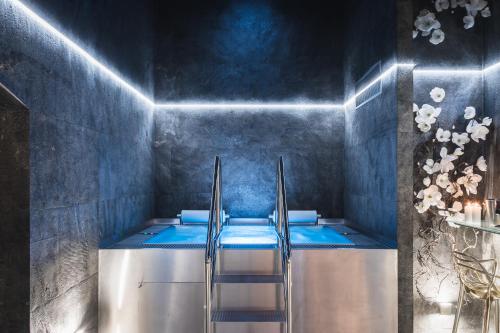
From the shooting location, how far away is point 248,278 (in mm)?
3664

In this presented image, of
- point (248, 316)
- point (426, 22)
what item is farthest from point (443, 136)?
point (248, 316)

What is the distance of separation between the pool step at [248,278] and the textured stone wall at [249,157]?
2041mm

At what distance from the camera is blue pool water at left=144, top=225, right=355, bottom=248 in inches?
Answer: 153

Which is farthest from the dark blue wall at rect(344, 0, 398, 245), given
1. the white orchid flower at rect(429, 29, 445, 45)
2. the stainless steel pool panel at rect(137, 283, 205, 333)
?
the stainless steel pool panel at rect(137, 283, 205, 333)

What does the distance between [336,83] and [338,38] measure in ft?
2.29

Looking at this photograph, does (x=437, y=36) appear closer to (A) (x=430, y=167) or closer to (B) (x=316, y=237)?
(A) (x=430, y=167)

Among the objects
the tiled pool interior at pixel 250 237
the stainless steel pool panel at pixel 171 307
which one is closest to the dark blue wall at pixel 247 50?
the tiled pool interior at pixel 250 237

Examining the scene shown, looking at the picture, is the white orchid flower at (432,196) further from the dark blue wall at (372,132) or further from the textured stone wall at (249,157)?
the textured stone wall at (249,157)

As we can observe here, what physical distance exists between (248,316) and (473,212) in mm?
2265

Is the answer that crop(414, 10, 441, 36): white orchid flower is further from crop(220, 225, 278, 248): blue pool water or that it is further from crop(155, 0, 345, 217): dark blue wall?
crop(220, 225, 278, 248): blue pool water

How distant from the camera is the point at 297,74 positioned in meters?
5.80

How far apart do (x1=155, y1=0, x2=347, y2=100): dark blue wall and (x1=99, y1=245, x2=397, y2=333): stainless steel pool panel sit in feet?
9.56

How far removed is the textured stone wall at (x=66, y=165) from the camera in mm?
2584

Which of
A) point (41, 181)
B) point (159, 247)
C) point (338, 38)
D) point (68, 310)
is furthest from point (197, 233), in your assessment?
point (338, 38)
